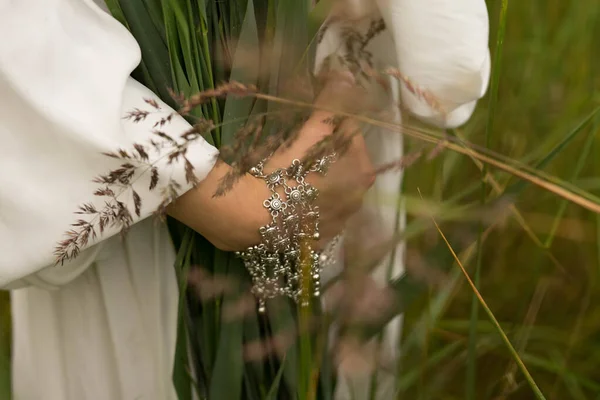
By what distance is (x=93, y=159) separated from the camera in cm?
49

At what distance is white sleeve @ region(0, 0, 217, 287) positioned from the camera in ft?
1.54

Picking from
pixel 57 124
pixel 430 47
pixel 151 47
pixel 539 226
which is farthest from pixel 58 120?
pixel 539 226

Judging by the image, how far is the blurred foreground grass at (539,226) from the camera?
0.78m

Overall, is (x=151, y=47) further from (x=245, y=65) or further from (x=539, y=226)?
(x=539, y=226)

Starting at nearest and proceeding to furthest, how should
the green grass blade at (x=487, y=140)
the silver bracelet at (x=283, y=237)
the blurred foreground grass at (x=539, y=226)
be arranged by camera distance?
the green grass blade at (x=487, y=140)
the silver bracelet at (x=283, y=237)
the blurred foreground grass at (x=539, y=226)

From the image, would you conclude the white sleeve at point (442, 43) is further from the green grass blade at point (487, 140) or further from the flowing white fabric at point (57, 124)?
the flowing white fabric at point (57, 124)

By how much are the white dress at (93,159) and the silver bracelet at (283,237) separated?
8 cm

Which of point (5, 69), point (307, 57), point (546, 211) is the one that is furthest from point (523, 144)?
point (5, 69)

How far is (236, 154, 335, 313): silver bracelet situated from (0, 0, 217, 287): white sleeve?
8cm

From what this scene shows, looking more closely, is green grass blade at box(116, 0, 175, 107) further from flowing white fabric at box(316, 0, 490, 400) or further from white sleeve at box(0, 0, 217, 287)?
flowing white fabric at box(316, 0, 490, 400)

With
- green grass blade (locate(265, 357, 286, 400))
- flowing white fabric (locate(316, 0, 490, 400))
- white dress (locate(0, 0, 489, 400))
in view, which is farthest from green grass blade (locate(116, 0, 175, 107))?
green grass blade (locate(265, 357, 286, 400))

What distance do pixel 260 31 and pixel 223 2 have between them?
0.14ft

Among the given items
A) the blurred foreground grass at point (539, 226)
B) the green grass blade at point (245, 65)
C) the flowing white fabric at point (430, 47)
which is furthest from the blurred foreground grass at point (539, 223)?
the green grass blade at point (245, 65)

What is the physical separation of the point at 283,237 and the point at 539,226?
0.43 metres
